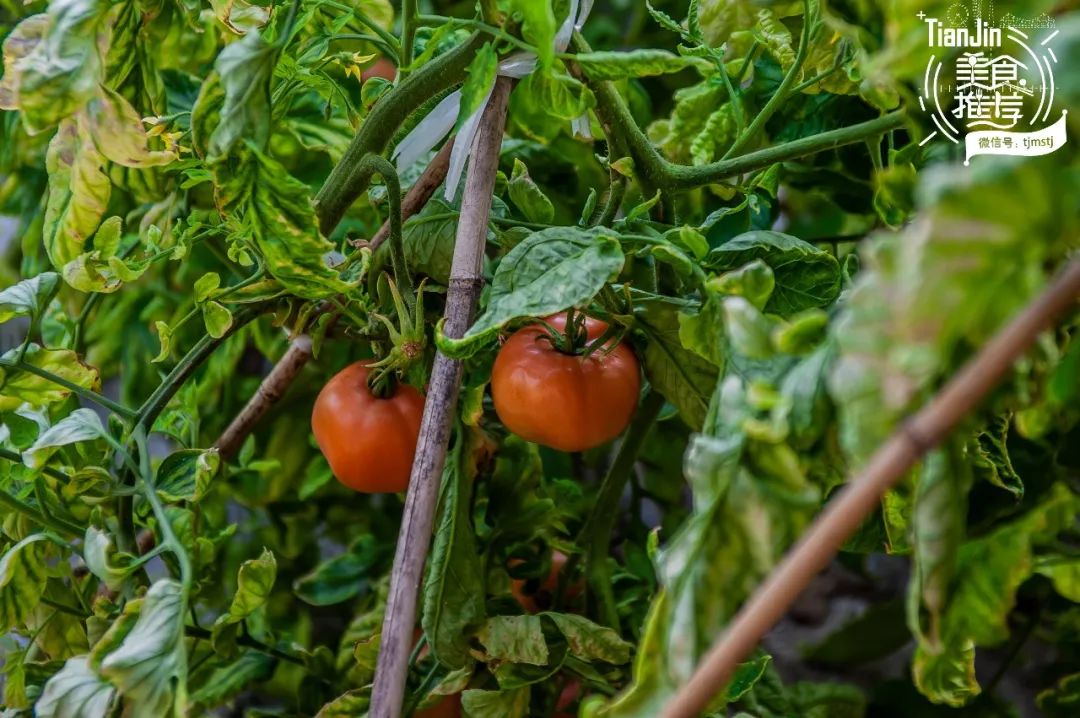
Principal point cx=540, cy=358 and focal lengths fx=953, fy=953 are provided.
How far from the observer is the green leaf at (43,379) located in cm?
57

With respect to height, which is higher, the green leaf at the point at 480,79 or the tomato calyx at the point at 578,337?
the green leaf at the point at 480,79

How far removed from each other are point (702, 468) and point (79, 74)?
1.03ft

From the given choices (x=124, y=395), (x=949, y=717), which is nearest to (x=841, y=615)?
(x=949, y=717)

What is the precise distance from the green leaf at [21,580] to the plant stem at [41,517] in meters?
0.03

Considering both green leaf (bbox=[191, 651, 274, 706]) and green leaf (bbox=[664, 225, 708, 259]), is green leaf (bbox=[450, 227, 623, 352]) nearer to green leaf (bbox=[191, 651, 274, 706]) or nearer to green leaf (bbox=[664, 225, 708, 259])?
green leaf (bbox=[664, 225, 708, 259])

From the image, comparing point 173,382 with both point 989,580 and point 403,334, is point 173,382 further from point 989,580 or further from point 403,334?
point 989,580

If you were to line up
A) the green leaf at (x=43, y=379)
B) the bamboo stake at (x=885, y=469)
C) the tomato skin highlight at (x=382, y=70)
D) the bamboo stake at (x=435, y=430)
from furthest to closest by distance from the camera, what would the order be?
the tomato skin highlight at (x=382, y=70), the green leaf at (x=43, y=379), the bamboo stake at (x=435, y=430), the bamboo stake at (x=885, y=469)

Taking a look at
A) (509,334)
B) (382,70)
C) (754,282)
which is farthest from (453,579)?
(382,70)

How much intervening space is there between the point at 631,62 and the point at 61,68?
0.81ft

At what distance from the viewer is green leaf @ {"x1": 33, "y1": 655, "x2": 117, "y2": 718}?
42 centimetres

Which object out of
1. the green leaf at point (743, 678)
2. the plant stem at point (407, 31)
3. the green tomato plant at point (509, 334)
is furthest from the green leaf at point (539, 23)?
the green leaf at point (743, 678)

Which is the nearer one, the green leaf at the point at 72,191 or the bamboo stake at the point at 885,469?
the bamboo stake at the point at 885,469

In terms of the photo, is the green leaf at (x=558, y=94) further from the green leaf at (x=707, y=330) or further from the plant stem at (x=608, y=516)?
the plant stem at (x=608, y=516)

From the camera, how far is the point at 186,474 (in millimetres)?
561
